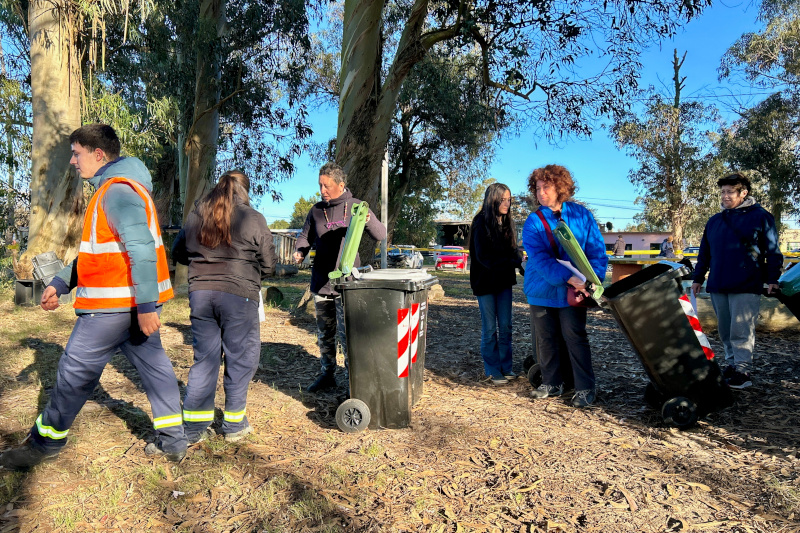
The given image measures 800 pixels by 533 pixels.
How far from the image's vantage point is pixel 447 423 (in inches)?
163

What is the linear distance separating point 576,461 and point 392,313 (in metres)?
1.42

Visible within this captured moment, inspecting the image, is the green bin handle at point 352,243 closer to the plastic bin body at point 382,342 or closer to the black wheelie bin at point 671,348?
the plastic bin body at point 382,342

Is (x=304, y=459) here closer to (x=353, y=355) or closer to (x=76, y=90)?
(x=353, y=355)

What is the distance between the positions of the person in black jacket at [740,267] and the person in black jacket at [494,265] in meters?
1.65

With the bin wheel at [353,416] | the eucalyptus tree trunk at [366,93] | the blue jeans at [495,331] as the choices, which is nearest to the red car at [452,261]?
the eucalyptus tree trunk at [366,93]

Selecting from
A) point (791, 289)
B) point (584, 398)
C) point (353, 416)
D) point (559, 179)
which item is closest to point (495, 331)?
point (584, 398)

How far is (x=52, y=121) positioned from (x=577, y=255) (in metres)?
9.51

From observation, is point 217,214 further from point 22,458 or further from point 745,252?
point 745,252

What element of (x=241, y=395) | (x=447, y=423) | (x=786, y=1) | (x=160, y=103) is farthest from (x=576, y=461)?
(x=786, y=1)

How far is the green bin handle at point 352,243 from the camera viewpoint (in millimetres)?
3819

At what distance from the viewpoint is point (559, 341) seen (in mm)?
4648

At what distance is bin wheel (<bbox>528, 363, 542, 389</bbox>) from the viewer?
510cm

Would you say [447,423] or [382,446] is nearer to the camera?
[382,446]

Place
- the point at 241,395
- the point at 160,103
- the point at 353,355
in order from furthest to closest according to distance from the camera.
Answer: the point at 160,103, the point at 353,355, the point at 241,395
